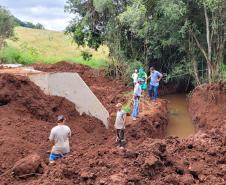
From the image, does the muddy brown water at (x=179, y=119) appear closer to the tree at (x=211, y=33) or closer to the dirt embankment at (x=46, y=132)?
the dirt embankment at (x=46, y=132)

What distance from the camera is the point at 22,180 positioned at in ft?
29.7

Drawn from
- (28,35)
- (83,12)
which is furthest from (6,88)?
(28,35)

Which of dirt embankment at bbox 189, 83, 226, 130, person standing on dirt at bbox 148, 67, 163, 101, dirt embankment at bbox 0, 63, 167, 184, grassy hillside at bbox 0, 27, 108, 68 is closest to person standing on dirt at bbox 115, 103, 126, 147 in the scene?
dirt embankment at bbox 0, 63, 167, 184

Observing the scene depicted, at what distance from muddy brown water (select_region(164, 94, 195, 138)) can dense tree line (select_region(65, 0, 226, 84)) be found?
1386 millimetres

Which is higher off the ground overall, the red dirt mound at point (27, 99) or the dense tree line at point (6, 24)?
the dense tree line at point (6, 24)

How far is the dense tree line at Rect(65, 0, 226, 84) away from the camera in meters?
21.1

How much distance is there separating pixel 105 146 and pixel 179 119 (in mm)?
9059

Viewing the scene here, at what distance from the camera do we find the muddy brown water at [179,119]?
19.4 meters

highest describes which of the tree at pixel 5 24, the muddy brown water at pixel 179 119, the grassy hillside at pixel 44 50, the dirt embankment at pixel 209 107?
the tree at pixel 5 24

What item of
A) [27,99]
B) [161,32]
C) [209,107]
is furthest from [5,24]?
[27,99]

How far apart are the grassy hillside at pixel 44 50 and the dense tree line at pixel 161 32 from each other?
225cm

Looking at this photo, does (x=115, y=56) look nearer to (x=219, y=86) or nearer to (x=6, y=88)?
(x=219, y=86)

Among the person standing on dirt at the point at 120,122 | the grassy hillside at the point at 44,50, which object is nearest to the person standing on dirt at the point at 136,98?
the person standing on dirt at the point at 120,122

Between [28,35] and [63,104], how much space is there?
38869mm
